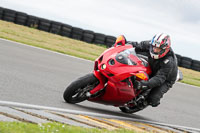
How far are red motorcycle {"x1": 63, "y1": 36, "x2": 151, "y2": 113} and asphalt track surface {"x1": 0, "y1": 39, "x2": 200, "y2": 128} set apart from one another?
24cm

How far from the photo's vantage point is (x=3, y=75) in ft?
25.1

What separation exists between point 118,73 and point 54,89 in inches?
74.5

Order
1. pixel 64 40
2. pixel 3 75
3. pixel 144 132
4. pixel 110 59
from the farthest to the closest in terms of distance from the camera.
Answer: pixel 64 40
pixel 3 75
pixel 110 59
pixel 144 132

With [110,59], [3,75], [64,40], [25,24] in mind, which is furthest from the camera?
[25,24]

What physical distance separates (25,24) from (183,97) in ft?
45.9

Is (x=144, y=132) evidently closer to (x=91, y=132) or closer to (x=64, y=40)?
(x=91, y=132)

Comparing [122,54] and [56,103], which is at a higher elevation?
[122,54]

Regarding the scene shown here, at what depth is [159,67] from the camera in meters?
6.84

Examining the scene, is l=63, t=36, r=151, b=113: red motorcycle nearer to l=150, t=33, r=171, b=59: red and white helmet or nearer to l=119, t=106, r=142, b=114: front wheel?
l=150, t=33, r=171, b=59: red and white helmet

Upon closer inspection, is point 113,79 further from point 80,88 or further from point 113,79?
point 80,88

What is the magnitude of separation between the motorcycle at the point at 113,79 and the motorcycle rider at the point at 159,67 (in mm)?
178

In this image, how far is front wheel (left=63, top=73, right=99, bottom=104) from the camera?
20.5 ft

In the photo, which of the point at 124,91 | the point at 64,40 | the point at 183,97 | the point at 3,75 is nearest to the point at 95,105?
the point at 124,91

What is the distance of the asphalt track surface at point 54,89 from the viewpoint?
21.2ft
